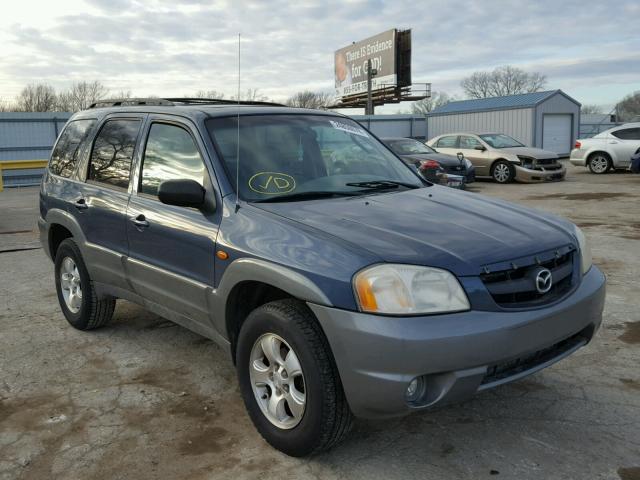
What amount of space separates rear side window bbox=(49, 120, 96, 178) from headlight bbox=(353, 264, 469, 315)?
3139mm

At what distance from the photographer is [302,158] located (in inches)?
153

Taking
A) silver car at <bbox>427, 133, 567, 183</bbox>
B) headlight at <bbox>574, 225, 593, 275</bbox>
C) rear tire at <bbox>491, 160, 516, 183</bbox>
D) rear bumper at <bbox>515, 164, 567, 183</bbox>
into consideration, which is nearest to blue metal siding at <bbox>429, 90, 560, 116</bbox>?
silver car at <bbox>427, 133, 567, 183</bbox>

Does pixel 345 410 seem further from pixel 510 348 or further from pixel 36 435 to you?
pixel 36 435

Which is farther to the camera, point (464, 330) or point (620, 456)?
point (620, 456)

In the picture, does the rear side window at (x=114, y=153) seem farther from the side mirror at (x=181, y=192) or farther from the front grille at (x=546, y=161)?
the front grille at (x=546, y=161)

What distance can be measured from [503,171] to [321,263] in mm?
15911

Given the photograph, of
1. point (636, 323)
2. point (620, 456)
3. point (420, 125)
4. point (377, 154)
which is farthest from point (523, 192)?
point (420, 125)

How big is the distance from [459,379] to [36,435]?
2246mm

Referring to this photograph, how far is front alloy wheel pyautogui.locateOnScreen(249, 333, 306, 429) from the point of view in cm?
300

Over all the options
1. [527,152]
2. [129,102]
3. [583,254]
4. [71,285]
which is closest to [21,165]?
[527,152]

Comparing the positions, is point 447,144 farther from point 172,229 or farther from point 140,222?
point 172,229

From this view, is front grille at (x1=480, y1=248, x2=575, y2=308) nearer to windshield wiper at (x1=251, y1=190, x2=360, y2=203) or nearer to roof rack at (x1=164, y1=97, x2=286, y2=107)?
windshield wiper at (x1=251, y1=190, x2=360, y2=203)

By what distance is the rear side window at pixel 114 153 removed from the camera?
171 inches

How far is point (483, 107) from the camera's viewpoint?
29.0m
